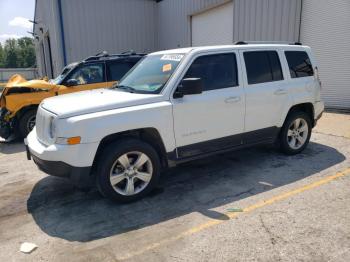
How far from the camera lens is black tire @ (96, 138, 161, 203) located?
12.8 feet

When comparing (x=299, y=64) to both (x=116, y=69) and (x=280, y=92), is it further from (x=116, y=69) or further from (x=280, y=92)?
(x=116, y=69)

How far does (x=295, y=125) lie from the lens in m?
5.75

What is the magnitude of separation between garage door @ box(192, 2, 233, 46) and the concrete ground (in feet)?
31.0

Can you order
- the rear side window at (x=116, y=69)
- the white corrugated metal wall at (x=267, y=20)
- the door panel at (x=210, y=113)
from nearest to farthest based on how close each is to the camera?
the door panel at (x=210, y=113)
the rear side window at (x=116, y=69)
the white corrugated metal wall at (x=267, y=20)

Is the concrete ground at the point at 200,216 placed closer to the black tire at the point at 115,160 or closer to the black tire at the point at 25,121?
the black tire at the point at 115,160

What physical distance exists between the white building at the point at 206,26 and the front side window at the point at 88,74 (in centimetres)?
666

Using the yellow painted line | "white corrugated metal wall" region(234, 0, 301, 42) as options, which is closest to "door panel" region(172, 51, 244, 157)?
the yellow painted line

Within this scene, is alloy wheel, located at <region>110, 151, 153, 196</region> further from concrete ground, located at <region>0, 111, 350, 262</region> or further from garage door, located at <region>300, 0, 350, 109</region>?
garage door, located at <region>300, 0, 350, 109</region>

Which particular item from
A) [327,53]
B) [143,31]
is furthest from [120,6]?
[327,53]

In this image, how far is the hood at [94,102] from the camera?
3850 mm

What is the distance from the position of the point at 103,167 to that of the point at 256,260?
2.00 m

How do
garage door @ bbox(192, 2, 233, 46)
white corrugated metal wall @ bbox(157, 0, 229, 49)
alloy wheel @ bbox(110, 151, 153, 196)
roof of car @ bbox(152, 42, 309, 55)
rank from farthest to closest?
white corrugated metal wall @ bbox(157, 0, 229, 49) → garage door @ bbox(192, 2, 233, 46) → roof of car @ bbox(152, 42, 309, 55) → alloy wheel @ bbox(110, 151, 153, 196)

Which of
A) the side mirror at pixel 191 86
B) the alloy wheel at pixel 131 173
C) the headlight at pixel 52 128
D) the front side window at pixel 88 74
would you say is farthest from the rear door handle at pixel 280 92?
the front side window at pixel 88 74

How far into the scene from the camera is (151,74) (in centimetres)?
470
